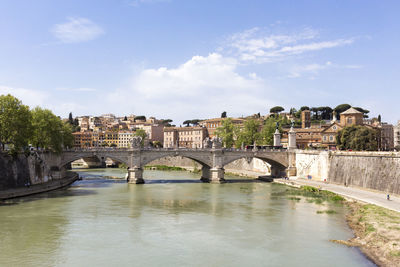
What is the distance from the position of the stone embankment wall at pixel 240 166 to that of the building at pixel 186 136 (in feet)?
85.5

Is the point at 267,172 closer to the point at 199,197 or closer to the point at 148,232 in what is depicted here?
the point at 199,197

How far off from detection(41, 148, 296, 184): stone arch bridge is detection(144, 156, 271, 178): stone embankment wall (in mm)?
3693

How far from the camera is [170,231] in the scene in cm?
1980

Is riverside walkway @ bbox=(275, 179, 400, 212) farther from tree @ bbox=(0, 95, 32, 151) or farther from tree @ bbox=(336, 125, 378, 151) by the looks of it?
tree @ bbox=(0, 95, 32, 151)

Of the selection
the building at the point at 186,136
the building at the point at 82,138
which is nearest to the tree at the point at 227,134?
the building at the point at 186,136

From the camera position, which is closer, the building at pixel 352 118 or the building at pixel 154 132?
the building at pixel 352 118

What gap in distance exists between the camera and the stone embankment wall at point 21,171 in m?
30.0

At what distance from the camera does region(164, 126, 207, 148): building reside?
96.4m

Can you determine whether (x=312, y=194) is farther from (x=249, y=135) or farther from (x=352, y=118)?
(x=352, y=118)

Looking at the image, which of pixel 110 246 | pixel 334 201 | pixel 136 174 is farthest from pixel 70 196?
pixel 334 201

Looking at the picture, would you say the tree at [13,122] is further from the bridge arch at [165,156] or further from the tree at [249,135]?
the tree at [249,135]

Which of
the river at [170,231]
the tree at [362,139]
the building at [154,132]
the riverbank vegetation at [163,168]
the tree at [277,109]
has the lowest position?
the river at [170,231]

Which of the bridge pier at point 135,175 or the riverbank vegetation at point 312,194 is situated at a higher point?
the bridge pier at point 135,175

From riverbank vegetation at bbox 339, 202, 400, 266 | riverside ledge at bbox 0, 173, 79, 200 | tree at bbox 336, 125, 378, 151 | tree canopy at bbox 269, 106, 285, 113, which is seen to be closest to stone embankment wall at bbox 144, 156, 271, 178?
tree at bbox 336, 125, 378, 151
